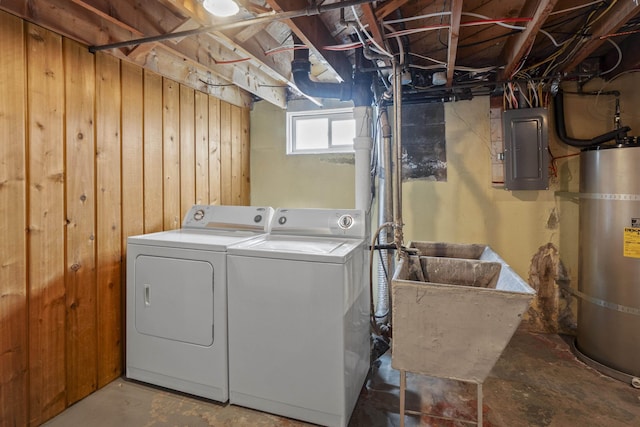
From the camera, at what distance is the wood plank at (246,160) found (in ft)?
11.1

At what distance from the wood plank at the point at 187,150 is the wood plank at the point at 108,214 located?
54 cm

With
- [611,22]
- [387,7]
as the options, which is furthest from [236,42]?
[611,22]

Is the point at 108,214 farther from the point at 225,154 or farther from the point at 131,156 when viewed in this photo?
the point at 225,154

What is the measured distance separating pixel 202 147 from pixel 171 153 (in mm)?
364

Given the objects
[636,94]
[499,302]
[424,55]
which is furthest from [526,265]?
[424,55]

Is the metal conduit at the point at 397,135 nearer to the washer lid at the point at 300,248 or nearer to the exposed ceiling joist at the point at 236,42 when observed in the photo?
the washer lid at the point at 300,248

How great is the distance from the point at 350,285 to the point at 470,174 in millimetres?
1693

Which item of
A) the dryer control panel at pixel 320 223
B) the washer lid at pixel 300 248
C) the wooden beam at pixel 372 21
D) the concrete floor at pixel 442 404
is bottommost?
the concrete floor at pixel 442 404

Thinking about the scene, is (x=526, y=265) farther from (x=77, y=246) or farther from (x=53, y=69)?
(x=53, y=69)

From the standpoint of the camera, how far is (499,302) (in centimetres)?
132

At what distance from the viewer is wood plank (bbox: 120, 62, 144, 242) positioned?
2076 mm

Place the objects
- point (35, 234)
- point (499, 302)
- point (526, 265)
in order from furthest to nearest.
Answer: point (526, 265), point (35, 234), point (499, 302)

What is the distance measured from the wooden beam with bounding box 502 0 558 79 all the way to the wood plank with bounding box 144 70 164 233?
7.62 ft

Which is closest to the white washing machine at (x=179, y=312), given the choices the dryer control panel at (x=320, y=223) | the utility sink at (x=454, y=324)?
the dryer control panel at (x=320, y=223)
